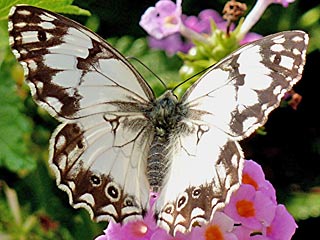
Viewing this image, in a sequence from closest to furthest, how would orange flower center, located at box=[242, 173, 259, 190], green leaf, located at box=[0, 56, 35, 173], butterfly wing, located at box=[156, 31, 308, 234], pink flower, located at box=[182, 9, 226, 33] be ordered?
butterfly wing, located at box=[156, 31, 308, 234]
orange flower center, located at box=[242, 173, 259, 190]
green leaf, located at box=[0, 56, 35, 173]
pink flower, located at box=[182, 9, 226, 33]

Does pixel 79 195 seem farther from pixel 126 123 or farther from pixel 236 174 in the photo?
pixel 236 174

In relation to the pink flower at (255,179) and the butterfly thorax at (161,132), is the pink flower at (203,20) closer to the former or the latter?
the butterfly thorax at (161,132)

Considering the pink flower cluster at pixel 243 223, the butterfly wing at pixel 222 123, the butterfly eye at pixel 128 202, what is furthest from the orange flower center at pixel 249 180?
the butterfly eye at pixel 128 202

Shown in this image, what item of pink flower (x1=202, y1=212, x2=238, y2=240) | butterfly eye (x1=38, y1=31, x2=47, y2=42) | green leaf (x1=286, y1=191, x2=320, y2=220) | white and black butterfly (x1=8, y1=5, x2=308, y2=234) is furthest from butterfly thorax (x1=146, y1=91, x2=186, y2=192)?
green leaf (x1=286, y1=191, x2=320, y2=220)

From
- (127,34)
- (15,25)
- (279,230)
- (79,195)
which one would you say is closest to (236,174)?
(279,230)

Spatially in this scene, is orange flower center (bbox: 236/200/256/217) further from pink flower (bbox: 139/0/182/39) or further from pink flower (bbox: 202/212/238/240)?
pink flower (bbox: 139/0/182/39)

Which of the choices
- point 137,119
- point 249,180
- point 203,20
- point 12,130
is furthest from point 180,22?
point 249,180
